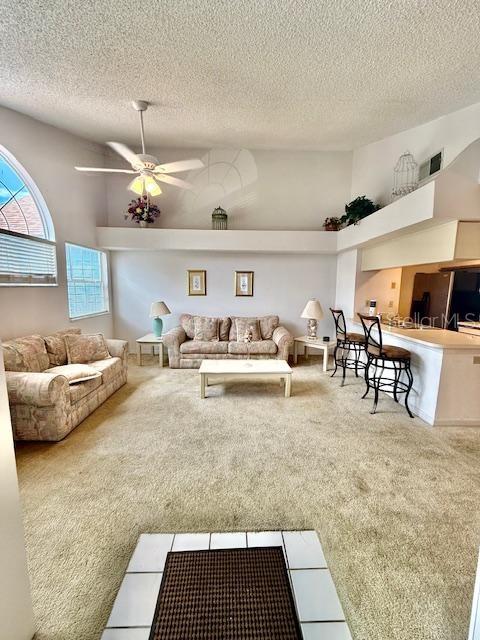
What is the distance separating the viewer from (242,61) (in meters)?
2.61

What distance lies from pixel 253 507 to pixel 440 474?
151cm

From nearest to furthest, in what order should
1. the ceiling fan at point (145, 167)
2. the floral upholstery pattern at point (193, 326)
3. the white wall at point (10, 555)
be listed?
the white wall at point (10, 555) < the ceiling fan at point (145, 167) < the floral upholstery pattern at point (193, 326)

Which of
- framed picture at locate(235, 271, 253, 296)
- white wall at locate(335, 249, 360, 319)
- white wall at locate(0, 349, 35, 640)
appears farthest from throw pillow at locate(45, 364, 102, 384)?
white wall at locate(335, 249, 360, 319)

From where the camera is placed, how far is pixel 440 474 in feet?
7.11

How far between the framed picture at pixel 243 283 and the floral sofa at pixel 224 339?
540 mm

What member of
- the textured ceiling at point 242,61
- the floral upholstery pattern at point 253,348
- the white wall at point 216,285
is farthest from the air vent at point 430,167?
the floral upholstery pattern at point 253,348

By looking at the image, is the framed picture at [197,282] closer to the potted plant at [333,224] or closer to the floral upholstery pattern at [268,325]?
the floral upholstery pattern at [268,325]

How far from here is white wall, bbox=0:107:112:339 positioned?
3.25 metres

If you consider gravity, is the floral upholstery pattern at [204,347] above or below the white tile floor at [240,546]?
above

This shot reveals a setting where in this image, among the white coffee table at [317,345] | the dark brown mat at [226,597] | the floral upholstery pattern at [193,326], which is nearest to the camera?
the dark brown mat at [226,597]

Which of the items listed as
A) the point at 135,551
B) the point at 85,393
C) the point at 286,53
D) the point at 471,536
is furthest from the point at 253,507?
the point at 286,53

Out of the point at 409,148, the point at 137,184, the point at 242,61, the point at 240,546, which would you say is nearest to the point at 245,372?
the point at 240,546

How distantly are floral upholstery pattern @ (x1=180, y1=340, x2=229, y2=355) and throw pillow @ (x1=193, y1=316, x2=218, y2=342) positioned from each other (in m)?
0.27

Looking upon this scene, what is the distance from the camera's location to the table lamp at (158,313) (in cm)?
489
